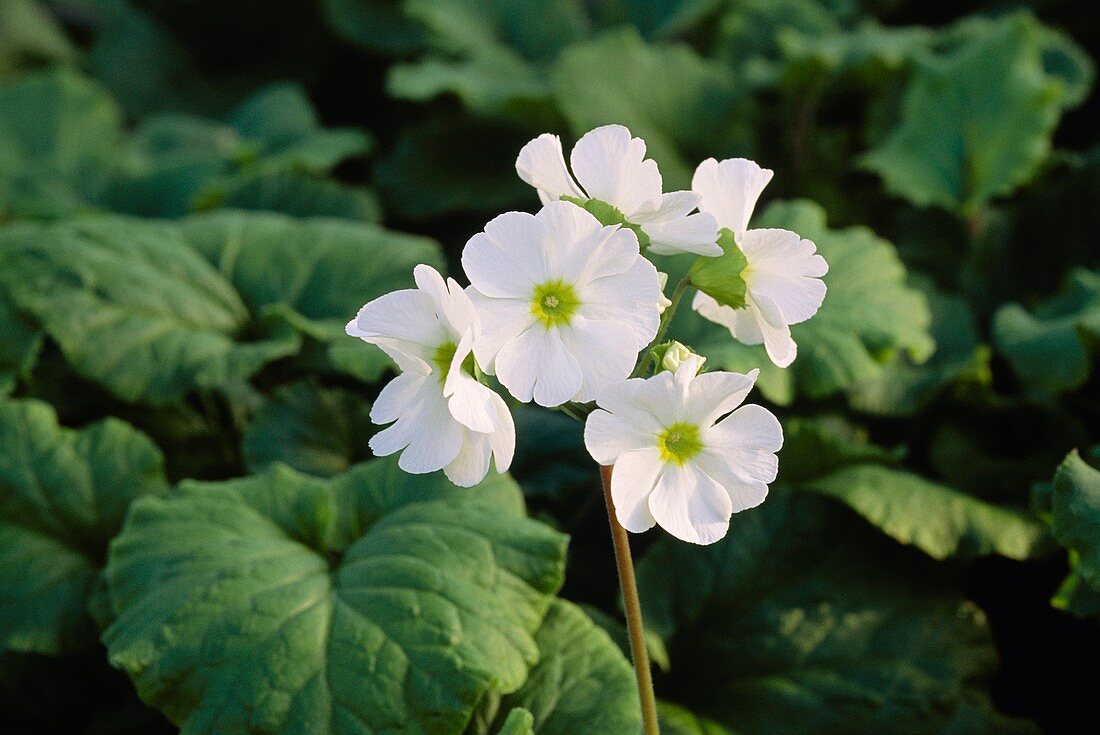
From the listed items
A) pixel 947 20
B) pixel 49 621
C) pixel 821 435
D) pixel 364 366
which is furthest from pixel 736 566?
pixel 947 20

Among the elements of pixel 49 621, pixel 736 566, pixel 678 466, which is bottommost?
pixel 49 621

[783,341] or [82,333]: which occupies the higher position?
[783,341]

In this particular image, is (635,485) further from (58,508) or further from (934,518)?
(58,508)

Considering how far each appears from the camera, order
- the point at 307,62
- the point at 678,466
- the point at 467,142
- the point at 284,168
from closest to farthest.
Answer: the point at 678,466 < the point at 284,168 < the point at 467,142 < the point at 307,62

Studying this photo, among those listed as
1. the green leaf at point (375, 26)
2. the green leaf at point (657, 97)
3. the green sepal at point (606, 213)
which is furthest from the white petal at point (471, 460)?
the green leaf at point (375, 26)

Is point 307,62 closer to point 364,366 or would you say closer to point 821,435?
point 364,366

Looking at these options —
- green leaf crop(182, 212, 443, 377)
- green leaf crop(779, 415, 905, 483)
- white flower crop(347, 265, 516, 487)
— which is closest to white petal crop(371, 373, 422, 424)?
white flower crop(347, 265, 516, 487)

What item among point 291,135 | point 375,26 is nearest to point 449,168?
point 291,135
